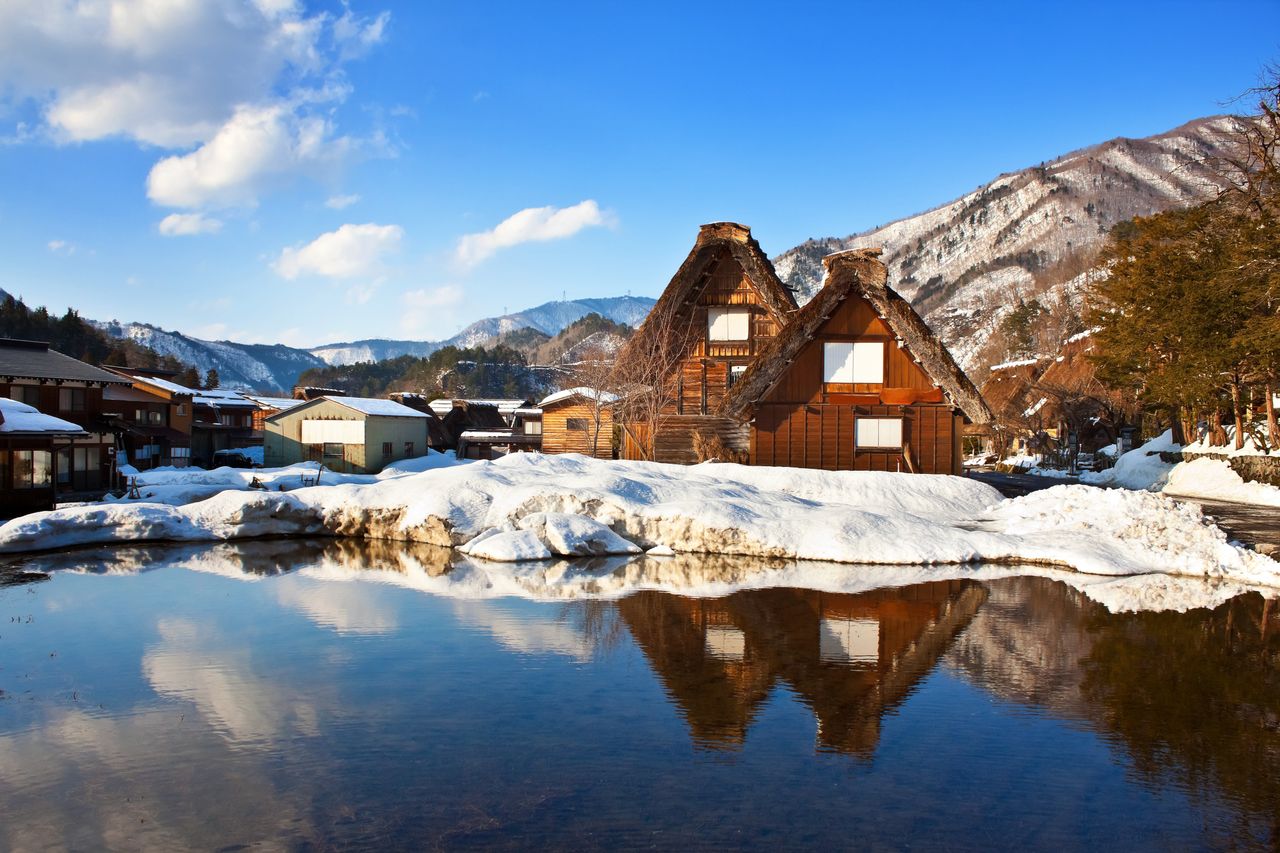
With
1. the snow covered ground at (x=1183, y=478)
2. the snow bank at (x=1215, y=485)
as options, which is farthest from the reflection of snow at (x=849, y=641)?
the snow bank at (x=1215, y=485)

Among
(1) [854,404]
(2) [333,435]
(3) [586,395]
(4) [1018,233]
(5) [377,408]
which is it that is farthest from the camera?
(4) [1018,233]

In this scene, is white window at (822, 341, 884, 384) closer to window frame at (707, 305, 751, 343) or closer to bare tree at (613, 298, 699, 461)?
window frame at (707, 305, 751, 343)

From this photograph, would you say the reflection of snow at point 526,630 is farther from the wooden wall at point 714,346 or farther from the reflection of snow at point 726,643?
the wooden wall at point 714,346

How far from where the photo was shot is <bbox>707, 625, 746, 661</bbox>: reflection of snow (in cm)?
873

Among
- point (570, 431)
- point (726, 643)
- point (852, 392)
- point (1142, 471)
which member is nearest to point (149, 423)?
point (570, 431)

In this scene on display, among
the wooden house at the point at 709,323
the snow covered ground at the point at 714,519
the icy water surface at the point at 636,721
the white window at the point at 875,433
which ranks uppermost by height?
the wooden house at the point at 709,323

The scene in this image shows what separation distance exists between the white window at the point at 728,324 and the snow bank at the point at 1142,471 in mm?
16514

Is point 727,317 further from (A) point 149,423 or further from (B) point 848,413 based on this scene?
(A) point 149,423

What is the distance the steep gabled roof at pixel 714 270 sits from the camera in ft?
84.3

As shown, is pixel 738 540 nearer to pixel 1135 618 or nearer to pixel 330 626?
pixel 1135 618

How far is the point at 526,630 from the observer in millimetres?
9664

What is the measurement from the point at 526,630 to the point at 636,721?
10.5 ft

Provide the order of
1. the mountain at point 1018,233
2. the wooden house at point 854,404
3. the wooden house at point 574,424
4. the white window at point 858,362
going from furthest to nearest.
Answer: the mountain at point 1018,233, the wooden house at point 574,424, the white window at point 858,362, the wooden house at point 854,404

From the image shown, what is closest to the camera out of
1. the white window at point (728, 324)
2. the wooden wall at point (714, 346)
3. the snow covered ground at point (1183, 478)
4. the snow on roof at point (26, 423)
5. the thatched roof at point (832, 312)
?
the thatched roof at point (832, 312)
